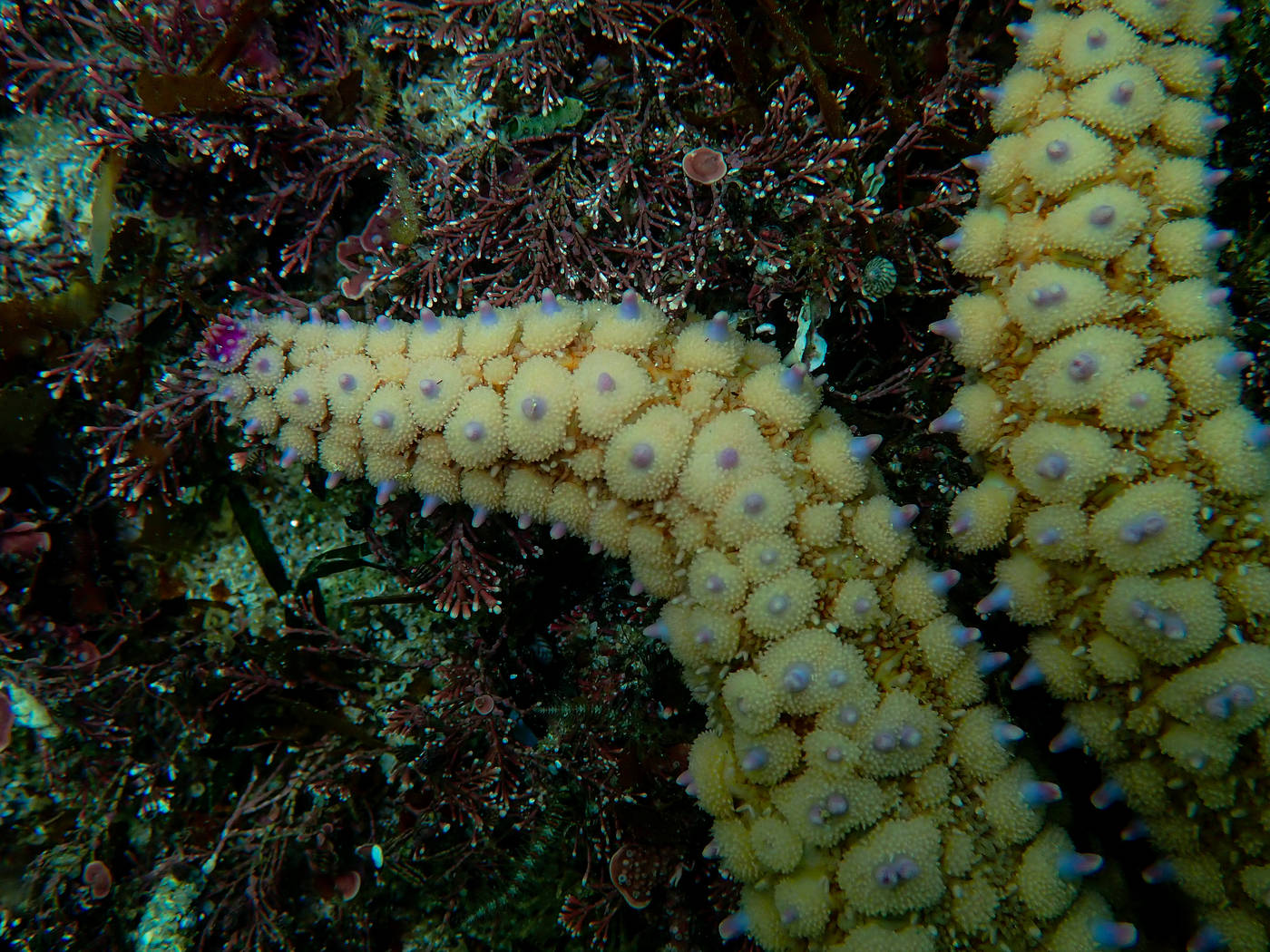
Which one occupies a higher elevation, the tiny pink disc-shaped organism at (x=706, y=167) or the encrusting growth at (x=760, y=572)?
the tiny pink disc-shaped organism at (x=706, y=167)

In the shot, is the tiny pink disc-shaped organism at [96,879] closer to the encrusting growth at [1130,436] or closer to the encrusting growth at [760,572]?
the encrusting growth at [760,572]

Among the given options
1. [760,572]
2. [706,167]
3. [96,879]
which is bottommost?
[760,572]

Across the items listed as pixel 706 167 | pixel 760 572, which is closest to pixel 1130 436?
pixel 760 572

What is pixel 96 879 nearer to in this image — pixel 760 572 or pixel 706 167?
pixel 760 572

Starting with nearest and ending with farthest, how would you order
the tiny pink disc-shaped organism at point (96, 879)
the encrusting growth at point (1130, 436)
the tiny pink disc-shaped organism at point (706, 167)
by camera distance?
the encrusting growth at point (1130, 436) < the tiny pink disc-shaped organism at point (706, 167) < the tiny pink disc-shaped organism at point (96, 879)

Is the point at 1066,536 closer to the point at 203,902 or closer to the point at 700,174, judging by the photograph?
the point at 700,174

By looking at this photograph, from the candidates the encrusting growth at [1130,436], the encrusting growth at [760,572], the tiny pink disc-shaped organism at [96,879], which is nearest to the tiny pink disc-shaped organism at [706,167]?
the encrusting growth at [760,572]
